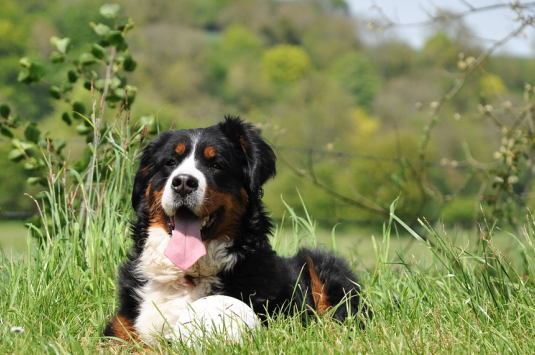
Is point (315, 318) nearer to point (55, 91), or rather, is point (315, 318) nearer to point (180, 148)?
point (180, 148)

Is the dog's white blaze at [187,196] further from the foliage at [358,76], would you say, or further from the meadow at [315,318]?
the foliage at [358,76]

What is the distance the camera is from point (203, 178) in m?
3.31

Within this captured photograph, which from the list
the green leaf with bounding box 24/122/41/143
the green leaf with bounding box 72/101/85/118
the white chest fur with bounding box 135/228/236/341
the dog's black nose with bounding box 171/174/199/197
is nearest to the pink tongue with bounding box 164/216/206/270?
the white chest fur with bounding box 135/228/236/341

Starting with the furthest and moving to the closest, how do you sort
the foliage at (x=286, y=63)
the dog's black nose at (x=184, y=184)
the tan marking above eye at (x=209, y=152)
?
the foliage at (x=286, y=63), the tan marking above eye at (x=209, y=152), the dog's black nose at (x=184, y=184)

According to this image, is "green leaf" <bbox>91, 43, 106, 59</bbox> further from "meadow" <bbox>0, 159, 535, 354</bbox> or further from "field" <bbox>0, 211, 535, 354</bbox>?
"field" <bbox>0, 211, 535, 354</bbox>

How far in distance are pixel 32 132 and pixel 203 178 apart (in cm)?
227

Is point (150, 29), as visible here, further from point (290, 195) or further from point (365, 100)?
point (290, 195)

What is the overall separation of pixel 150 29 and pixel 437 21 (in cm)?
4906

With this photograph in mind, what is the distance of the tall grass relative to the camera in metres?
2.79

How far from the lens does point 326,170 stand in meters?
37.7

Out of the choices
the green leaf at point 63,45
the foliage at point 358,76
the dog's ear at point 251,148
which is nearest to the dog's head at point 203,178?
the dog's ear at point 251,148

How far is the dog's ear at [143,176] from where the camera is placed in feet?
12.1

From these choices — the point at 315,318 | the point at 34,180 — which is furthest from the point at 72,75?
the point at 315,318

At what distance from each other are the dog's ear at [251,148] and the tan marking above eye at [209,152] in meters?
0.22
